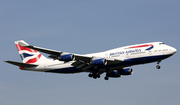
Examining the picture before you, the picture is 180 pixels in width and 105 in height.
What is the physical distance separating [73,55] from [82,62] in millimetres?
2898

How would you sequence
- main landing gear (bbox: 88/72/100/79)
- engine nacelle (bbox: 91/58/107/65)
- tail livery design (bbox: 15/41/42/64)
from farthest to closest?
tail livery design (bbox: 15/41/42/64) → main landing gear (bbox: 88/72/100/79) → engine nacelle (bbox: 91/58/107/65)

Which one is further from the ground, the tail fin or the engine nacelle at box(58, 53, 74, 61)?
the tail fin

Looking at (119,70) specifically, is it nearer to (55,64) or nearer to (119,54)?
(119,54)

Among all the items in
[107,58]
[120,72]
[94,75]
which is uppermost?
[107,58]

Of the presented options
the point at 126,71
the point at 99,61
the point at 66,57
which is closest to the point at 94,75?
the point at 99,61

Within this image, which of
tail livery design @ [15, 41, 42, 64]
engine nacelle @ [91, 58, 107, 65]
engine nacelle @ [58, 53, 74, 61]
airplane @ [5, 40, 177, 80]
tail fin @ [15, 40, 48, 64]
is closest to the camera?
engine nacelle @ [58, 53, 74, 61]

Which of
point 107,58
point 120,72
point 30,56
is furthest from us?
point 30,56

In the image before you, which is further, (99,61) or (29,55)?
(29,55)

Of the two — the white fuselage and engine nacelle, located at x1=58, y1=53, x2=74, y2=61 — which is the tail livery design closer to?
engine nacelle, located at x1=58, y1=53, x2=74, y2=61

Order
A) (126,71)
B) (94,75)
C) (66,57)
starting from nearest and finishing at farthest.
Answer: (66,57), (94,75), (126,71)

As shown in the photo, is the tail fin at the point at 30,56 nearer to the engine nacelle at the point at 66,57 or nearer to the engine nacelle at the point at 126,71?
the engine nacelle at the point at 66,57

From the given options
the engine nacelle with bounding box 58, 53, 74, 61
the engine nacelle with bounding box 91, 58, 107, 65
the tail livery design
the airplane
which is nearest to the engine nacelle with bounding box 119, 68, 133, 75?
the airplane

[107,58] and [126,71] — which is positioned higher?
[107,58]

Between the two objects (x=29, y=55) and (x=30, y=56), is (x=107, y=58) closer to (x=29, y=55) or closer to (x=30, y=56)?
(x=30, y=56)
